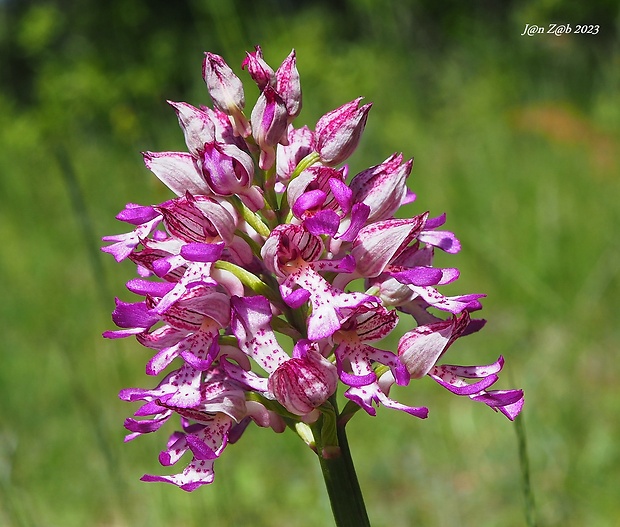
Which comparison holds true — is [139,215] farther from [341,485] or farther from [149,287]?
[341,485]

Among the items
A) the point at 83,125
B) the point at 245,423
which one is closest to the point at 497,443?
the point at 245,423

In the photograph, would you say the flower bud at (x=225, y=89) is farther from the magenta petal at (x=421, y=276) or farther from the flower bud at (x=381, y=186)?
the magenta petal at (x=421, y=276)

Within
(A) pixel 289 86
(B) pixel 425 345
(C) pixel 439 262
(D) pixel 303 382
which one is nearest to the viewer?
(D) pixel 303 382

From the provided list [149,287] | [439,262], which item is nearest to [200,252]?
[149,287]

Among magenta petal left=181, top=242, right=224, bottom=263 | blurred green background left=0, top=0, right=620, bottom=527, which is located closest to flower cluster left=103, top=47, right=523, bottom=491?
magenta petal left=181, top=242, right=224, bottom=263

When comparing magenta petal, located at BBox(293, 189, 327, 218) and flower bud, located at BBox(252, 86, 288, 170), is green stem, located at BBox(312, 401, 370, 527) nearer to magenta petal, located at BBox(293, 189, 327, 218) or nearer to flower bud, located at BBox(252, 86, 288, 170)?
magenta petal, located at BBox(293, 189, 327, 218)

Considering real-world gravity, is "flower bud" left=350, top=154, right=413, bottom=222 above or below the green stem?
above
